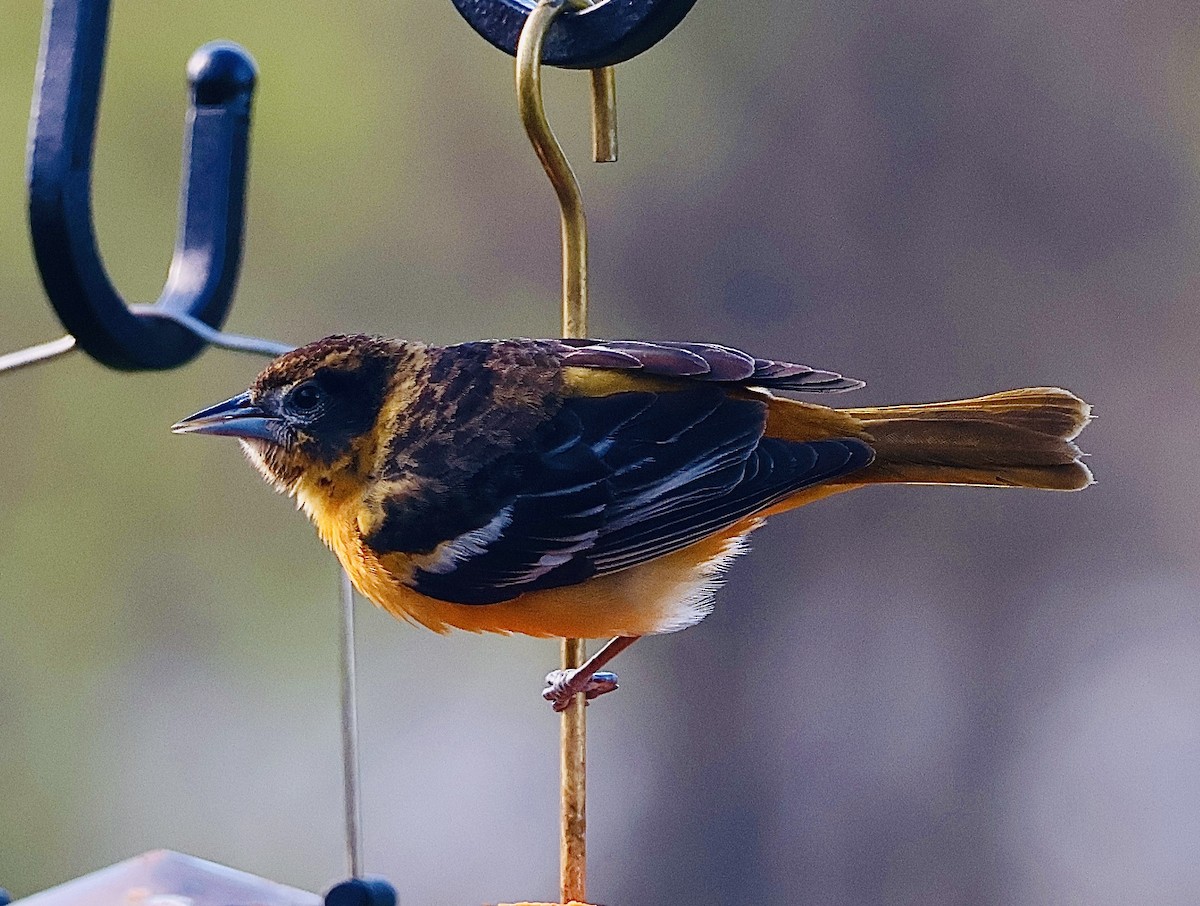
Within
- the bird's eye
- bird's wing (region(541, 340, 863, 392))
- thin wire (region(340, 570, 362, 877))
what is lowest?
thin wire (region(340, 570, 362, 877))

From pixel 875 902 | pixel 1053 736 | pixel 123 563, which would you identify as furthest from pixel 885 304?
pixel 123 563

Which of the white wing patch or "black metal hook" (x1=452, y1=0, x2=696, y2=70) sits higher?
"black metal hook" (x1=452, y1=0, x2=696, y2=70)

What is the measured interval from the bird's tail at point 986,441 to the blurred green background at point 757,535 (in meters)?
2.56

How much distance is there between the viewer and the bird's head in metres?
1.59

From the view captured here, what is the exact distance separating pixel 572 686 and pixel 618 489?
0.75ft

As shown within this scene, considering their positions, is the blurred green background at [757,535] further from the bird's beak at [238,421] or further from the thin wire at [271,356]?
the bird's beak at [238,421]

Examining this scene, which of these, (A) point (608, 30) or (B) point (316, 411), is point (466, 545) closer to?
(B) point (316, 411)

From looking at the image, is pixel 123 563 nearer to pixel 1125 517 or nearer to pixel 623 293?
pixel 623 293

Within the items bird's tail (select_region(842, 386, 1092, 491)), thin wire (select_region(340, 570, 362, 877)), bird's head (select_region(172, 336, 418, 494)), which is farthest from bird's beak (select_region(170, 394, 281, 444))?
bird's tail (select_region(842, 386, 1092, 491))

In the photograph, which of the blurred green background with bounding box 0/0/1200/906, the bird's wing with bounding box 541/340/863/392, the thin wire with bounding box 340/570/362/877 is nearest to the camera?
the bird's wing with bounding box 541/340/863/392

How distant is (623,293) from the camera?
442 cm

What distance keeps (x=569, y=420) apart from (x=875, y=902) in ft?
10.8

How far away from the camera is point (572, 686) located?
1.65m

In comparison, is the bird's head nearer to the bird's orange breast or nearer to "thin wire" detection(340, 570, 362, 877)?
the bird's orange breast
